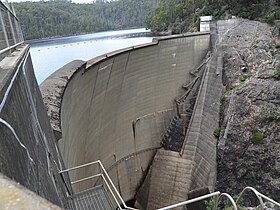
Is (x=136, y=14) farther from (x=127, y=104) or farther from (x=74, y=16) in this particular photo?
(x=127, y=104)

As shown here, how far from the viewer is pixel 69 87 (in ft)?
15.2

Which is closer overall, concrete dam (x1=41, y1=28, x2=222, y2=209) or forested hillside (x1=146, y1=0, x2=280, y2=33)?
concrete dam (x1=41, y1=28, x2=222, y2=209)

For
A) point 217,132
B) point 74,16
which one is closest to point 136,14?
point 74,16

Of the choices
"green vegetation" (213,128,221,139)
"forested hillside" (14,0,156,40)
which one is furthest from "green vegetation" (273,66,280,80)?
"forested hillside" (14,0,156,40)

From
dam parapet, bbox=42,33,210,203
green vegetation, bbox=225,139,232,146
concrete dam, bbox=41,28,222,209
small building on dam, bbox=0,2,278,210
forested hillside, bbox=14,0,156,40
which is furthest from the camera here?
forested hillside, bbox=14,0,156,40

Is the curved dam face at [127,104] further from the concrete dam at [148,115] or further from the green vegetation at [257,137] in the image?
the green vegetation at [257,137]

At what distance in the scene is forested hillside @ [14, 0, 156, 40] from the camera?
19.9m

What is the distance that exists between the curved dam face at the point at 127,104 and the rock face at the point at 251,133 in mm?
1919

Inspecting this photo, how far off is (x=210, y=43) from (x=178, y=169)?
5.17 m

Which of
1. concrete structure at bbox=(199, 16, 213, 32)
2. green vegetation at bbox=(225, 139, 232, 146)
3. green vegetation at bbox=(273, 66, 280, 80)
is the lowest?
green vegetation at bbox=(225, 139, 232, 146)

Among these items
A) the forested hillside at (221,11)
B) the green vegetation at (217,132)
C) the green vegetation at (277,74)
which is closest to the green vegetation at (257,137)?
the green vegetation at (217,132)

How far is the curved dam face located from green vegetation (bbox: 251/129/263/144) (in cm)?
287

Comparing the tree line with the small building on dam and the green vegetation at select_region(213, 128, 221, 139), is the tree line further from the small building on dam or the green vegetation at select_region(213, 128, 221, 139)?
the green vegetation at select_region(213, 128, 221, 139)

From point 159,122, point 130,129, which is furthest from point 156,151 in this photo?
point 130,129
